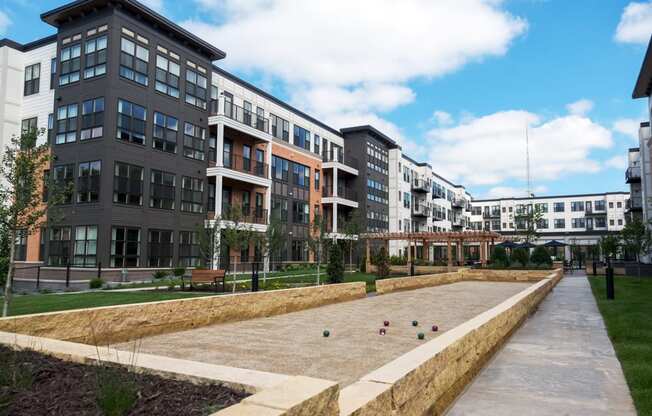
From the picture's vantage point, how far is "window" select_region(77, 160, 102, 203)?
90.5 ft

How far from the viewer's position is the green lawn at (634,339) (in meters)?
5.98

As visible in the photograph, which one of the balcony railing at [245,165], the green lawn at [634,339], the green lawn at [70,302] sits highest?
the balcony railing at [245,165]

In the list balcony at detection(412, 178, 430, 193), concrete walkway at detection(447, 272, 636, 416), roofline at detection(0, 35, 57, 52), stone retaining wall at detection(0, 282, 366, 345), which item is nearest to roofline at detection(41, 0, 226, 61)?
roofline at detection(0, 35, 57, 52)

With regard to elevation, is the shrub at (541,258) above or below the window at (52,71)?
below

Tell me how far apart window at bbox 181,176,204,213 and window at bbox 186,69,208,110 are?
519 centimetres

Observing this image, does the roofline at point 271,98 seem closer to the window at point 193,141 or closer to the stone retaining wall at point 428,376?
the window at point 193,141

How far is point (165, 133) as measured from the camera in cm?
A: 3106

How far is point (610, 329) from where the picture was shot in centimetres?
1090

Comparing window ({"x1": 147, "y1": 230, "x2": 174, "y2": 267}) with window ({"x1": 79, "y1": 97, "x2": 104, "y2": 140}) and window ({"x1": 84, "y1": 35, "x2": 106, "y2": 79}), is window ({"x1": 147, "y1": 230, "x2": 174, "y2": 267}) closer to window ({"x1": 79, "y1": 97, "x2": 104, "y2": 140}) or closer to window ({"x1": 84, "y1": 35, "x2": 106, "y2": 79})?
window ({"x1": 79, "y1": 97, "x2": 104, "y2": 140})

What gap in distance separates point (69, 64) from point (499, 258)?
36.8 meters

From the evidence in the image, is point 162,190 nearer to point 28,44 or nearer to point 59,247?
point 59,247

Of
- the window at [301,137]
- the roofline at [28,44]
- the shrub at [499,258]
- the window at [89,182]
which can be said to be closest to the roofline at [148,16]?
the roofline at [28,44]

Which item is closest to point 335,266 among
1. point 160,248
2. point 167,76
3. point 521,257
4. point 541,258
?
point 160,248

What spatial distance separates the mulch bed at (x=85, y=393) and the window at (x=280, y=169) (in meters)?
38.7
